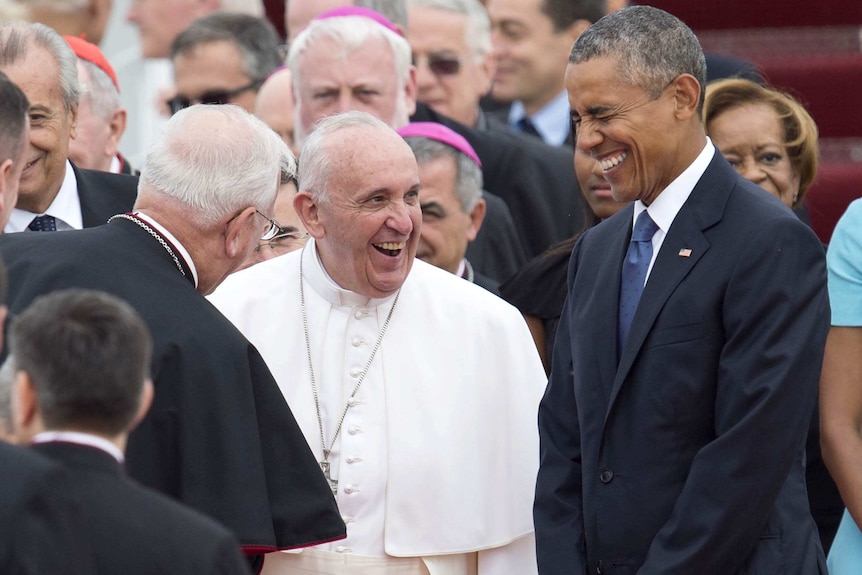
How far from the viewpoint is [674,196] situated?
12.0ft

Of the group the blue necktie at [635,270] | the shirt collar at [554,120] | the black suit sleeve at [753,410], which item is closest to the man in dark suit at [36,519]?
the black suit sleeve at [753,410]

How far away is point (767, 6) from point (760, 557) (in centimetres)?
557

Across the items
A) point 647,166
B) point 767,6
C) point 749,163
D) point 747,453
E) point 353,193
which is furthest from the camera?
point 767,6

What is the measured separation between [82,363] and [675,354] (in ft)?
4.87

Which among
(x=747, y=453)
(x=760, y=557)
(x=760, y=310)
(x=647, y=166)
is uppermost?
(x=647, y=166)

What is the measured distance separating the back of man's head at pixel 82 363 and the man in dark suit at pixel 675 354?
4.50 feet

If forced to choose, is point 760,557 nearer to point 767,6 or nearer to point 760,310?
point 760,310

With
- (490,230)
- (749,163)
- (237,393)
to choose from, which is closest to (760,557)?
(237,393)

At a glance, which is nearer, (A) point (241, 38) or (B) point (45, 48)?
(B) point (45, 48)

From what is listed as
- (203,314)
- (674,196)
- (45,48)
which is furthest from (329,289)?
(45,48)

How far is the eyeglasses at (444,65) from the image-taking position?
6.68 m

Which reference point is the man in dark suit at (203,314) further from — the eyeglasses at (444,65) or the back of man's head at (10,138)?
the eyeglasses at (444,65)

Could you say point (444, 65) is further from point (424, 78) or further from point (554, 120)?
point (554, 120)

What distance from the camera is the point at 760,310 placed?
3420mm
